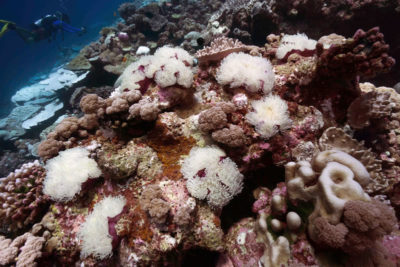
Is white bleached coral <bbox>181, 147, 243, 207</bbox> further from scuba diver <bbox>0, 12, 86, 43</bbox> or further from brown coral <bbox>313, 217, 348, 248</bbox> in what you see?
scuba diver <bbox>0, 12, 86, 43</bbox>

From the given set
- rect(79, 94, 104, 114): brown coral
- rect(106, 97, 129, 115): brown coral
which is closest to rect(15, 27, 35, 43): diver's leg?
rect(79, 94, 104, 114): brown coral

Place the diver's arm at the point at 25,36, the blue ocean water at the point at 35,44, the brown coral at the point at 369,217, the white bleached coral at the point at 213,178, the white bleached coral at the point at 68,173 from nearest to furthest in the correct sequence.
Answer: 1. the brown coral at the point at 369,217
2. the white bleached coral at the point at 213,178
3. the white bleached coral at the point at 68,173
4. the diver's arm at the point at 25,36
5. the blue ocean water at the point at 35,44

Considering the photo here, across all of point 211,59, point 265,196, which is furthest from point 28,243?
point 211,59

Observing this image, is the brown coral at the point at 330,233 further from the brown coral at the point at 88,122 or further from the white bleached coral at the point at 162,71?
the brown coral at the point at 88,122

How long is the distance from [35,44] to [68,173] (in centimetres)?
6737

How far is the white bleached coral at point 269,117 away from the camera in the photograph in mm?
2936

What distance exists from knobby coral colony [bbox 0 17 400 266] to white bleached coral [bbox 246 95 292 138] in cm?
2

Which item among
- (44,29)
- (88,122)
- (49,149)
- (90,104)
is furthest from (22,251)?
(44,29)

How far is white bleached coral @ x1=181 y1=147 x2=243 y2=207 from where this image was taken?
2.75 metres

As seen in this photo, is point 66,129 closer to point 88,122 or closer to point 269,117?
point 88,122

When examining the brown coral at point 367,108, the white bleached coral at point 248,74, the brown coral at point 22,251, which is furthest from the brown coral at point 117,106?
the brown coral at point 367,108

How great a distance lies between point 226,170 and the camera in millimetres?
2797

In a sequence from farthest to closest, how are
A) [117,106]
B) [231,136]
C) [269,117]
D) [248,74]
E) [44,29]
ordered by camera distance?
1. [44,29]
2. [248,74]
3. [117,106]
4. [269,117]
5. [231,136]

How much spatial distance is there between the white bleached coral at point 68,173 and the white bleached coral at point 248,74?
244 cm
